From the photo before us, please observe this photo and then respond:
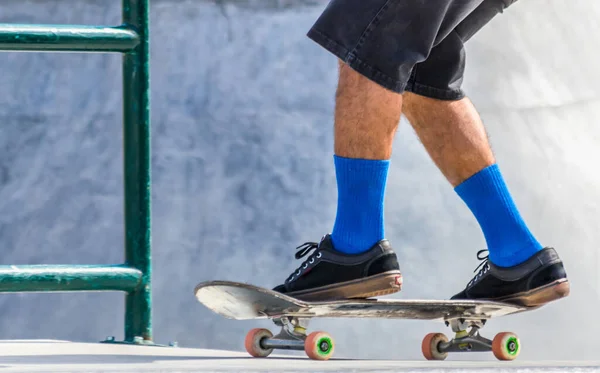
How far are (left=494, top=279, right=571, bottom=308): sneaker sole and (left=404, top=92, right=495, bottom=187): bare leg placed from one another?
24 centimetres

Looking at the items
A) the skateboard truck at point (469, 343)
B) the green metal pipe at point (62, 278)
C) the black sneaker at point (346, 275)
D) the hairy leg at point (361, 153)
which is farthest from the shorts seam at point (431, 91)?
the green metal pipe at point (62, 278)

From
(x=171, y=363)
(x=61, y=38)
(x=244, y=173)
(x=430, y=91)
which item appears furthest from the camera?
(x=244, y=173)

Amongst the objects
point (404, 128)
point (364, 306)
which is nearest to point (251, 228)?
point (404, 128)

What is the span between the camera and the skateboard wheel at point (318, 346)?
182 cm

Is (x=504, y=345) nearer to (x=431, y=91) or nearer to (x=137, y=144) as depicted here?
(x=431, y=91)

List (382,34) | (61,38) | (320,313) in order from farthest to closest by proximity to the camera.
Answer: (61,38) < (320,313) < (382,34)

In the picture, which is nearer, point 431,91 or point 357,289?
point 357,289

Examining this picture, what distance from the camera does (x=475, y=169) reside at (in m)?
1.97

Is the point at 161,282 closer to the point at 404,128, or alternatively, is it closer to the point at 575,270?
the point at 404,128

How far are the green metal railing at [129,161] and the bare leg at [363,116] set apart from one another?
0.50 metres

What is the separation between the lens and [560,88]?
589 cm

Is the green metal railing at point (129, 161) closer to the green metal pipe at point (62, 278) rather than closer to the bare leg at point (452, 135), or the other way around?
the green metal pipe at point (62, 278)

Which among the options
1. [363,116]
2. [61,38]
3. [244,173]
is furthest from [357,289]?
[244,173]

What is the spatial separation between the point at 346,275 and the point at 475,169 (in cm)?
33
